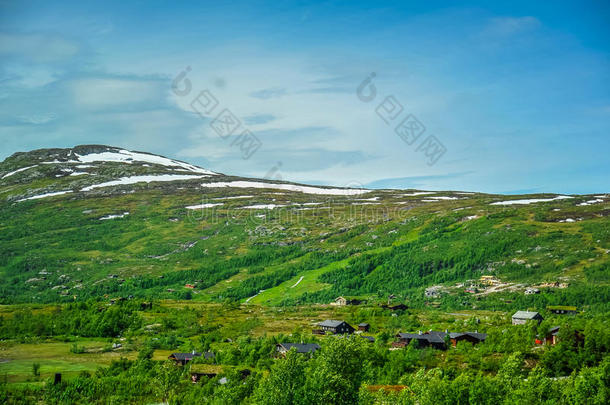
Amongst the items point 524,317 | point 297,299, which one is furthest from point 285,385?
point 297,299

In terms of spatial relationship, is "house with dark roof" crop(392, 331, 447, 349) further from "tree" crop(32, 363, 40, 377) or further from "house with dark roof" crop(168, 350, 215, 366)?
"tree" crop(32, 363, 40, 377)

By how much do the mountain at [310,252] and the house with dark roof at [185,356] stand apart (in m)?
49.1

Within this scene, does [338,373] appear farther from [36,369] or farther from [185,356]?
[36,369]

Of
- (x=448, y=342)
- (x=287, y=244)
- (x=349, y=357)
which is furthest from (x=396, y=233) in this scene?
(x=349, y=357)

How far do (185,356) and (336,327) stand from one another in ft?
86.8

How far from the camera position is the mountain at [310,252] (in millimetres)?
115500

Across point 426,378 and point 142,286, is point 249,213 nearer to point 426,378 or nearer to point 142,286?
point 142,286

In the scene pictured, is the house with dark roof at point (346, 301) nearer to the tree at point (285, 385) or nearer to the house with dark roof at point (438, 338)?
the house with dark roof at point (438, 338)

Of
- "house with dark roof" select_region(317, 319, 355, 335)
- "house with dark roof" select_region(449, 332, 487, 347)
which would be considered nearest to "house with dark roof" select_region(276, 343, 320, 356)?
"house with dark roof" select_region(317, 319, 355, 335)

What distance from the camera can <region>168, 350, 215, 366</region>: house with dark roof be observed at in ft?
212

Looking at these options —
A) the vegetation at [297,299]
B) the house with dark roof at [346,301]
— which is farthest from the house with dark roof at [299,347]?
the house with dark roof at [346,301]

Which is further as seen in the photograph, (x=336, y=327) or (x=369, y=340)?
(x=336, y=327)

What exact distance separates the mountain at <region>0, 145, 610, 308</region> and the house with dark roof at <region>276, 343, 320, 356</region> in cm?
4787

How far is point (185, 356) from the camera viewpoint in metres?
65.4
